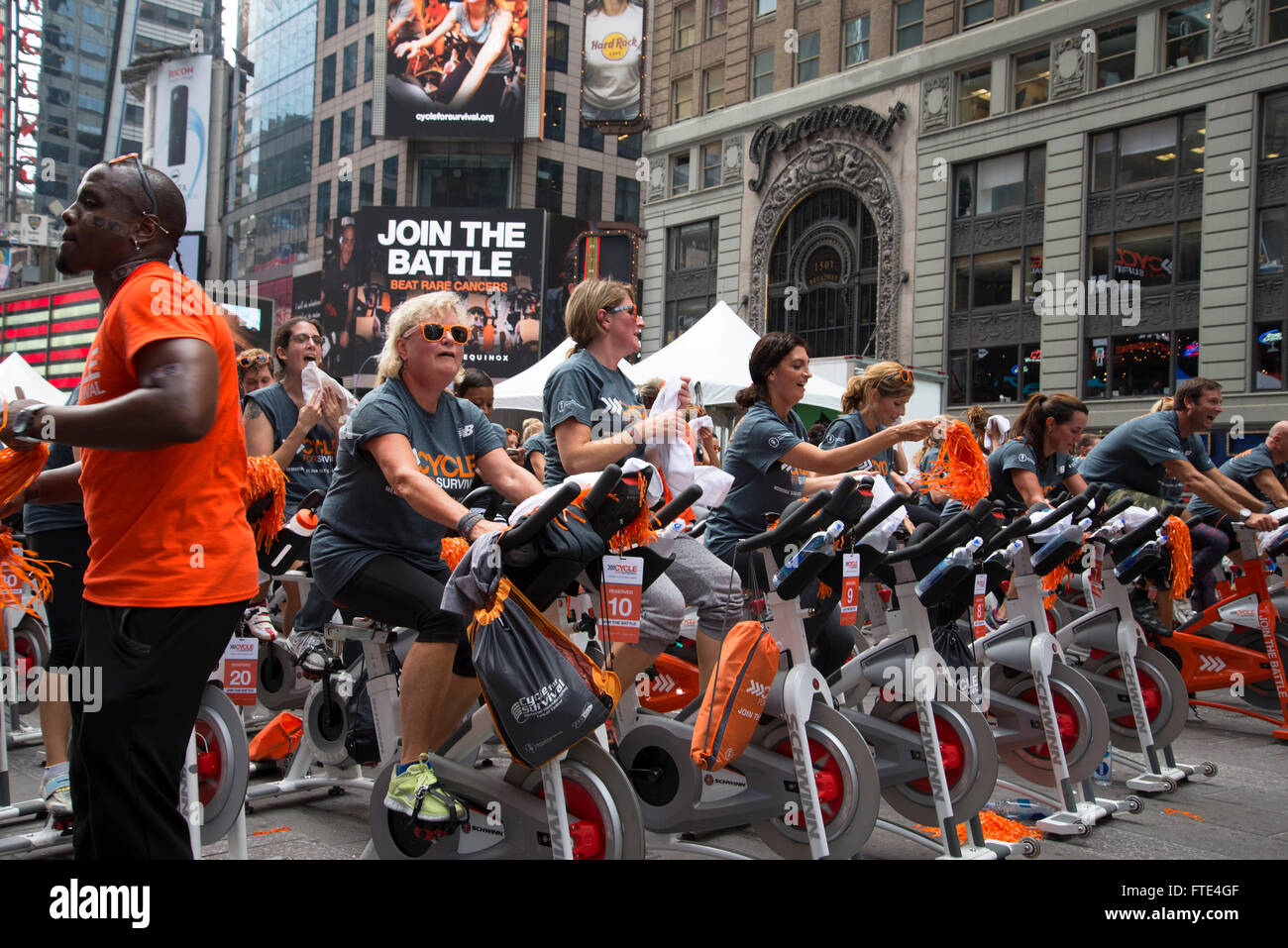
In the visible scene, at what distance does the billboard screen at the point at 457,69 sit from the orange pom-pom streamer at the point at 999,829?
46913 millimetres

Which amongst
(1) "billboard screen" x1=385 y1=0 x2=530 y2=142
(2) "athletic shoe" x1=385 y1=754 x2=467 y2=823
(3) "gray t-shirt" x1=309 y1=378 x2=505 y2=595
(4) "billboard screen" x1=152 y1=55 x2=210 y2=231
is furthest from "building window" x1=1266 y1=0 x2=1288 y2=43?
(4) "billboard screen" x1=152 y1=55 x2=210 y2=231

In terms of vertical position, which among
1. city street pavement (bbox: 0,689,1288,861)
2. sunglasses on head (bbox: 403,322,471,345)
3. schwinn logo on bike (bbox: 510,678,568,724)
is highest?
sunglasses on head (bbox: 403,322,471,345)

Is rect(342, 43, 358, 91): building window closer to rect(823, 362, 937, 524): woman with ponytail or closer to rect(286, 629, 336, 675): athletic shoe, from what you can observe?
rect(823, 362, 937, 524): woman with ponytail

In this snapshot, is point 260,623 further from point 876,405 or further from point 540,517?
point 876,405

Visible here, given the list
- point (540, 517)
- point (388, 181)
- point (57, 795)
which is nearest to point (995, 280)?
point (57, 795)

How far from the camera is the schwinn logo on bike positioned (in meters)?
2.86

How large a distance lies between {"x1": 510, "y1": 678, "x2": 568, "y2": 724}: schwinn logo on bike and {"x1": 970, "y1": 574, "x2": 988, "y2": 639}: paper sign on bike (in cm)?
214

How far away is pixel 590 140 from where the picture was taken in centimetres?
5559

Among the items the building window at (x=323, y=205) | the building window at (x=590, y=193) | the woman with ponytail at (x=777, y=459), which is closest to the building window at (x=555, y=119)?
the building window at (x=590, y=193)

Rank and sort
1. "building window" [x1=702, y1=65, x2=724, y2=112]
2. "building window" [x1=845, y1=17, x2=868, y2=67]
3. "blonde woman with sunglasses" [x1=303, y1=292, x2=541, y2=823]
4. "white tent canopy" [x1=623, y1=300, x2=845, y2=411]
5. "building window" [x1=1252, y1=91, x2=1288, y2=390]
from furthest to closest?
"building window" [x1=702, y1=65, x2=724, y2=112]
"building window" [x1=845, y1=17, x2=868, y2=67]
"building window" [x1=1252, y1=91, x2=1288, y2=390]
"white tent canopy" [x1=623, y1=300, x2=845, y2=411]
"blonde woman with sunglasses" [x1=303, y1=292, x2=541, y2=823]

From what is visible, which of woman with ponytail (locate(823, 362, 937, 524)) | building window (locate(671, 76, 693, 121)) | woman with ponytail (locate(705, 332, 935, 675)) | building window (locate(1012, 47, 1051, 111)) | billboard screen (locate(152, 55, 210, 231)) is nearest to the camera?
woman with ponytail (locate(705, 332, 935, 675))

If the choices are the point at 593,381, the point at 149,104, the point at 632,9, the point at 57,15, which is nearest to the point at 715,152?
the point at 632,9

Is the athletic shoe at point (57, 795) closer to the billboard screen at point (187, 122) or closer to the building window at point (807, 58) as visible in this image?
the building window at point (807, 58)

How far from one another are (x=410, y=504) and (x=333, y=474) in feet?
3.37
